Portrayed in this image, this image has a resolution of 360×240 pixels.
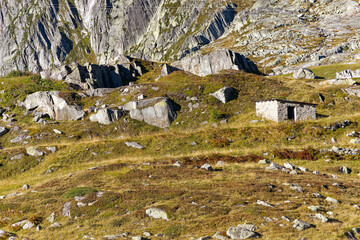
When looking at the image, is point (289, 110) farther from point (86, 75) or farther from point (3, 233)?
point (86, 75)

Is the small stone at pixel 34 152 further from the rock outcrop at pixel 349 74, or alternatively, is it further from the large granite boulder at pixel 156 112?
the rock outcrop at pixel 349 74

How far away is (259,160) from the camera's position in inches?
1078

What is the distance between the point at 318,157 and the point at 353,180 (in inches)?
298

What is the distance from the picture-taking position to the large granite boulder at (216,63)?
2768 inches

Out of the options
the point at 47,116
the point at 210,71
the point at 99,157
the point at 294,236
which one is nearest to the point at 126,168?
the point at 99,157

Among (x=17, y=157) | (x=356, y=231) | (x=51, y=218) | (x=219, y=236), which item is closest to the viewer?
(x=356, y=231)

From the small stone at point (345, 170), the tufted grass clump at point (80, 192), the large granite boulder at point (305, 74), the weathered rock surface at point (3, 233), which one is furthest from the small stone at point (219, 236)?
the large granite boulder at point (305, 74)

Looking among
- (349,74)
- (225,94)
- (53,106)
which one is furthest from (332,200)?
(349,74)

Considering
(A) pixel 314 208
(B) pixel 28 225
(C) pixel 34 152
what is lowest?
(A) pixel 314 208

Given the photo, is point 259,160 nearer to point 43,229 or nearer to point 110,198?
point 110,198

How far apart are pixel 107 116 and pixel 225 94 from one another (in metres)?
22.7

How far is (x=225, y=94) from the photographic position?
45531 millimetres

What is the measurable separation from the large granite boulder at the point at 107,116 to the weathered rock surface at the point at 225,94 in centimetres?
1891

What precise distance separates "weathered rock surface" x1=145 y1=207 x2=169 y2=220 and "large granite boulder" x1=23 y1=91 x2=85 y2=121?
119 ft
